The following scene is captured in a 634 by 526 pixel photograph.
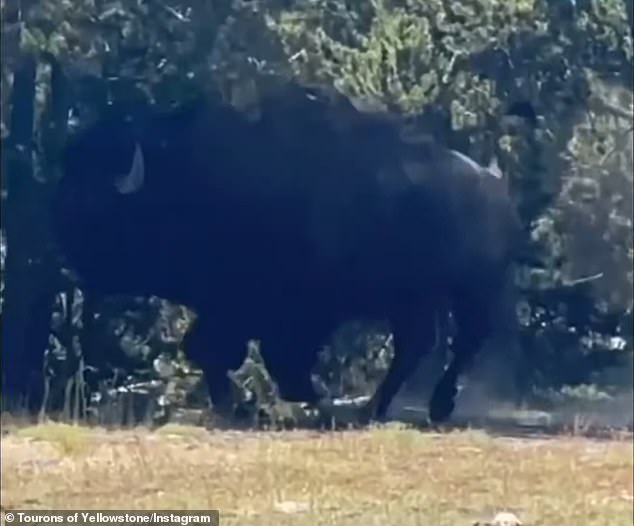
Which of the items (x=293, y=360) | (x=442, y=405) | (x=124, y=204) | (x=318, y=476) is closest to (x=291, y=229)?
(x=293, y=360)

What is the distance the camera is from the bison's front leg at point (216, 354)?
346 centimetres

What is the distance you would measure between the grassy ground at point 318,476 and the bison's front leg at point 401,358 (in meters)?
0.09

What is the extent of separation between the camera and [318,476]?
3156 millimetres

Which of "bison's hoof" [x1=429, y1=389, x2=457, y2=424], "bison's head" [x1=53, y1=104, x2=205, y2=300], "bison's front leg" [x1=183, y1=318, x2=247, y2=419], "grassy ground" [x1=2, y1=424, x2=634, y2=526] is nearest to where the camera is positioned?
"grassy ground" [x1=2, y1=424, x2=634, y2=526]

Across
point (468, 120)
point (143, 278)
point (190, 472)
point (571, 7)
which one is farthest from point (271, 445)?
point (571, 7)

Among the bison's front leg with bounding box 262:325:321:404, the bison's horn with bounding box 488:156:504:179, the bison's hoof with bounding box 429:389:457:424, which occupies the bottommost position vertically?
the bison's hoof with bounding box 429:389:457:424

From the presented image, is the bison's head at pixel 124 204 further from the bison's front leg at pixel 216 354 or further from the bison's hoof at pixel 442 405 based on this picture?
the bison's hoof at pixel 442 405

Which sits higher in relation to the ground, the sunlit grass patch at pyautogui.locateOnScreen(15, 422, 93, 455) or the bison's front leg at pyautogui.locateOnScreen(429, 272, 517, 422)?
the bison's front leg at pyautogui.locateOnScreen(429, 272, 517, 422)

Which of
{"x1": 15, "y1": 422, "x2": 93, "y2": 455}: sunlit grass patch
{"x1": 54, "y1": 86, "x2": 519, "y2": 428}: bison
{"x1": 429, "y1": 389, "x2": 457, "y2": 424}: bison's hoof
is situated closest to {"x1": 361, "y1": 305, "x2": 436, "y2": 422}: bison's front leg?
{"x1": 54, "y1": 86, "x2": 519, "y2": 428}: bison

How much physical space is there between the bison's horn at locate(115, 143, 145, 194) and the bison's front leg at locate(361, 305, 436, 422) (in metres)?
0.70

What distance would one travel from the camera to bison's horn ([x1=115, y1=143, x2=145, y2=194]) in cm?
337

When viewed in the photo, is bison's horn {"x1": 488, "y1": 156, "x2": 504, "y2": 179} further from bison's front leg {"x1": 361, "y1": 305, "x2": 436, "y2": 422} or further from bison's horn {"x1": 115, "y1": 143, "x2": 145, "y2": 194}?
bison's horn {"x1": 115, "y1": 143, "x2": 145, "y2": 194}

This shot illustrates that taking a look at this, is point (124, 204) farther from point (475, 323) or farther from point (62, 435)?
point (475, 323)

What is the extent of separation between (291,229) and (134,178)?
1.32 feet
